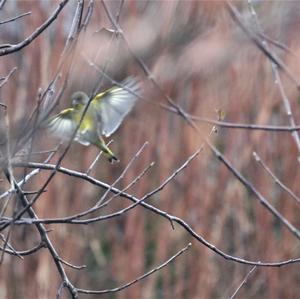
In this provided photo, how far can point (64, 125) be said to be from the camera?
2.57 metres

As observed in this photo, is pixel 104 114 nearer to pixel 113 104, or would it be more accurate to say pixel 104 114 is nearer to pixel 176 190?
pixel 113 104

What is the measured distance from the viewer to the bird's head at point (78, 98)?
243cm

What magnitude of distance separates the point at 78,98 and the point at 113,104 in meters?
0.26

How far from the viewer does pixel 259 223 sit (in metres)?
5.75

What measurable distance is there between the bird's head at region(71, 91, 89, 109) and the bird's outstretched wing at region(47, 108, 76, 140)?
0.03 m

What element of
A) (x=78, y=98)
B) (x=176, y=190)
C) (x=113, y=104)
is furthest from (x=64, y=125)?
(x=176, y=190)

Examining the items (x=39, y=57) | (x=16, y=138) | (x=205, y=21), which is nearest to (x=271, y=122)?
(x=39, y=57)

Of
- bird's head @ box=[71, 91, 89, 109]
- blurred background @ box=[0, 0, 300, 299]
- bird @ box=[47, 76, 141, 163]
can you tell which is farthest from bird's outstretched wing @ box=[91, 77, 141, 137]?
blurred background @ box=[0, 0, 300, 299]

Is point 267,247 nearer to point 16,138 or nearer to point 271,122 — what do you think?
point 271,122

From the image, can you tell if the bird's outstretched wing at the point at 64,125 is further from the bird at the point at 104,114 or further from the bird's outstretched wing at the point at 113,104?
the bird's outstretched wing at the point at 113,104

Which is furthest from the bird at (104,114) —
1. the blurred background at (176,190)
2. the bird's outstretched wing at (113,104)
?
the blurred background at (176,190)

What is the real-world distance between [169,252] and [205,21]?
2.47 m

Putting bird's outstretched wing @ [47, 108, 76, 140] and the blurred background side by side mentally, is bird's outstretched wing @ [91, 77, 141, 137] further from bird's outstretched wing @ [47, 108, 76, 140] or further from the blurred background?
the blurred background

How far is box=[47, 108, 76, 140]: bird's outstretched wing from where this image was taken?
8.25ft
